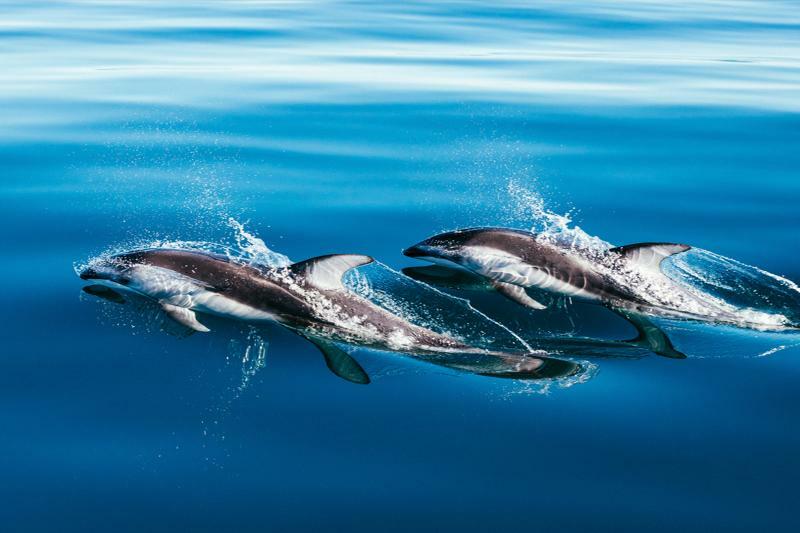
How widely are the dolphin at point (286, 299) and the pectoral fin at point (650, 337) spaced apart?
0.76 metres

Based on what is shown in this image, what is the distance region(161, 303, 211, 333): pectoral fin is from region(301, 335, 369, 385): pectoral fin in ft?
2.68

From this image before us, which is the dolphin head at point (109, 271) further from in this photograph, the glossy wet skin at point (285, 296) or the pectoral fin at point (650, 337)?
the pectoral fin at point (650, 337)

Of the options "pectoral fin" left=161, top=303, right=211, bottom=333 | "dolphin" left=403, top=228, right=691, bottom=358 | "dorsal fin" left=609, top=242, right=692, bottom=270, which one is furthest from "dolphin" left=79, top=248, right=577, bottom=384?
"dorsal fin" left=609, top=242, right=692, bottom=270

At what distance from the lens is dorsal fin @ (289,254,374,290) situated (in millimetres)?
7723

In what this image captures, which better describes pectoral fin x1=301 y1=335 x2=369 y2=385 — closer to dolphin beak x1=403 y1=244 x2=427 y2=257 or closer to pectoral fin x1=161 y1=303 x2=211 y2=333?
pectoral fin x1=161 y1=303 x2=211 y2=333

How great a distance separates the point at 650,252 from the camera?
28.2 ft

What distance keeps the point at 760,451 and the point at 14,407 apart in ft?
14.4

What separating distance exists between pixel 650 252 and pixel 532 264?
1.00 m

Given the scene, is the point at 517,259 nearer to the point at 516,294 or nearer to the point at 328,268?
the point at 516,294

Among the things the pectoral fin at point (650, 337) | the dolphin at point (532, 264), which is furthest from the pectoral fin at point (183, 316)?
the pectoral fin at point (650, 337)

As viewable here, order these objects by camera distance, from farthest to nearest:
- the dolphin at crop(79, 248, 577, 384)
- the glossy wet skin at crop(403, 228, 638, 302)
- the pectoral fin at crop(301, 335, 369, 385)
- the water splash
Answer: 1. the glossy wet skin at crop(403, 228, 638, 302)
2. the water splash
3. the dolphin at crop(79, 248, 577, 384)
4. the pectoral fin at crop(301, 335, 369, 385)

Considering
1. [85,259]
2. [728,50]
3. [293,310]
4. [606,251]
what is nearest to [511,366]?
[293,310]

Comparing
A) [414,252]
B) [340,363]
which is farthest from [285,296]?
[414,252]

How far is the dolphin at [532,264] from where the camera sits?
27.9ft
